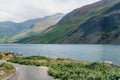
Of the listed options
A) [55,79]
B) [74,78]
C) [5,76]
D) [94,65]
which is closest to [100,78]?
[74,78]

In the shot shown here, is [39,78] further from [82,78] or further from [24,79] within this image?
[82,78]

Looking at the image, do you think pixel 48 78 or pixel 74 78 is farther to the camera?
pixel 48 78

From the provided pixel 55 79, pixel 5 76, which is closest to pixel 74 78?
pixel 55 79

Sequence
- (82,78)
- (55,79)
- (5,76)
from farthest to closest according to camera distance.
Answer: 1. (5,76)
2. (55,79)
3. (82,78)

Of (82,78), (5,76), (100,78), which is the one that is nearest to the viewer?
(100,78)

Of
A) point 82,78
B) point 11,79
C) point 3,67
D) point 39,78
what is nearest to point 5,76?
Result: point 11,79

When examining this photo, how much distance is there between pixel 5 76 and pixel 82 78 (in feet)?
52.5

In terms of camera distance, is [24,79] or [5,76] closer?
[24,79]

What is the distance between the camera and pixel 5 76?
167 feet

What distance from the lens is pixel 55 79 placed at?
1780 inches

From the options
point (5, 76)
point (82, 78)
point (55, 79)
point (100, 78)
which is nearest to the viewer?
point (100, 78)

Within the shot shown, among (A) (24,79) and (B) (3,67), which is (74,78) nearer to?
(A) (24,79)

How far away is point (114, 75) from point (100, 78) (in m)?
1.93

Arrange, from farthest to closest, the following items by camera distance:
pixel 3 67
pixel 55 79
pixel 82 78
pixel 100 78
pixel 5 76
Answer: pixel 3 67 → pixel 5 76 → pixel 55 79 → pixel 82 78 → pixel 100 78
